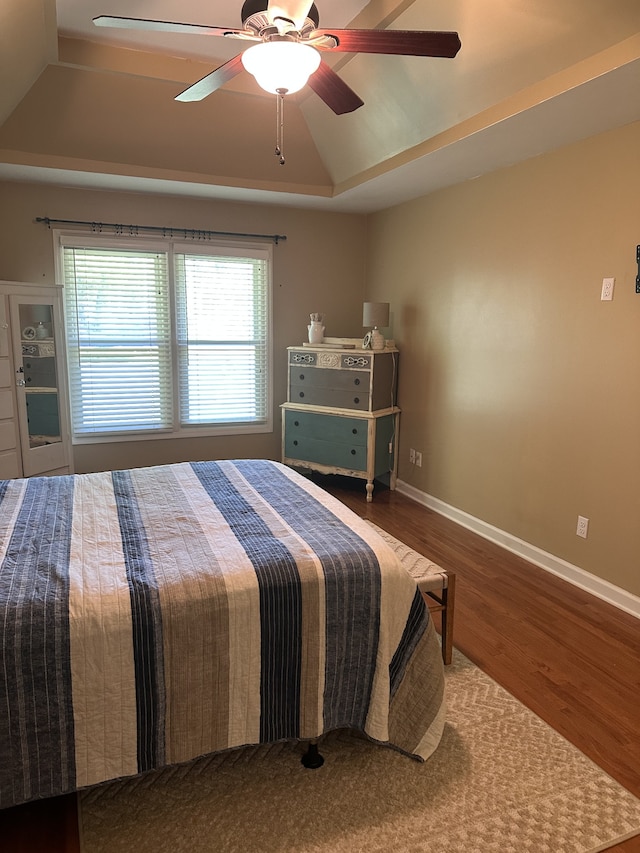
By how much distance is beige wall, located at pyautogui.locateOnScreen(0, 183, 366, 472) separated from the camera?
4094mm

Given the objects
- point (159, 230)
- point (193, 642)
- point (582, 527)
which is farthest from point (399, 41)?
point (159, 230)

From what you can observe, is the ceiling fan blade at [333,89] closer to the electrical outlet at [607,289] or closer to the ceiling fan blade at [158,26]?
the ceiling fan blade at [158,26]

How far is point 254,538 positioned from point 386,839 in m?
0.92

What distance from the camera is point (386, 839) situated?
1556 millimetres

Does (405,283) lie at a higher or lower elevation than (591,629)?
higher

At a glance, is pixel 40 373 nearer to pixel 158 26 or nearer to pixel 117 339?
pixel 117 339

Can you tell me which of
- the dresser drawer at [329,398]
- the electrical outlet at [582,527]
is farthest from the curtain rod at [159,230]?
the electrical outlet at [582,527]

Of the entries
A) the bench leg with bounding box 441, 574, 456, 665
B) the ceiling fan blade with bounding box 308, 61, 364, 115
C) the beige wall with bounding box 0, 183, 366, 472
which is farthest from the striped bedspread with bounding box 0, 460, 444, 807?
the beige wall with bounding box 0, 183, 366, 472

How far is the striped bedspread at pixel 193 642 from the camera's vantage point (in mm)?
1434

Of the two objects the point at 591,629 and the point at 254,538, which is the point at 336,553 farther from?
the point at 591,629

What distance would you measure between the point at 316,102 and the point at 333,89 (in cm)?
173

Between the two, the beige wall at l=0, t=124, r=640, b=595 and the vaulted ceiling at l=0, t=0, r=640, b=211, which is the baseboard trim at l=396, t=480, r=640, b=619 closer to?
the beige wall at l=0, t=124, r=640, b=595

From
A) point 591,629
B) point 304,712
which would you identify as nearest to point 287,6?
point 304,712

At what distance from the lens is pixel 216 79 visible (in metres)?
2.11
